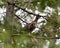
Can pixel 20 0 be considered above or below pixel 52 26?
above

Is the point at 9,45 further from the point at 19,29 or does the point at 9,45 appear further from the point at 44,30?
the point at 44,30

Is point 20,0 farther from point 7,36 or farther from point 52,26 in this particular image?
point 7,36

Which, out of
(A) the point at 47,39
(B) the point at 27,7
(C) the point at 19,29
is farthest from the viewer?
(B) the point at 27,7

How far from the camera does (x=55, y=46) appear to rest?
7.27ft

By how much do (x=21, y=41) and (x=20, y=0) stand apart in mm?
885

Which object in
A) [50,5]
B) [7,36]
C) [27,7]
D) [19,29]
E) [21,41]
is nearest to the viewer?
[7,36]

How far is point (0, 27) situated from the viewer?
5.88 ft

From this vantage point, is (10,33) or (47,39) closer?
(10,33)

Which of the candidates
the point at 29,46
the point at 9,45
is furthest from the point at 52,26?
the point at 9,45

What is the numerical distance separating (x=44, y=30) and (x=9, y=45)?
2.19 feet

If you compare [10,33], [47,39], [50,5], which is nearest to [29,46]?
[47,39]

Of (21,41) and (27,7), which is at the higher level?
(27,7)

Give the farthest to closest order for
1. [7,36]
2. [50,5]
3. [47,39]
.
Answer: [50,5] < [47,39] < [7,36]

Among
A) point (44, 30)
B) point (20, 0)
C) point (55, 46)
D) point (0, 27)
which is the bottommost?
point (55, 46)
